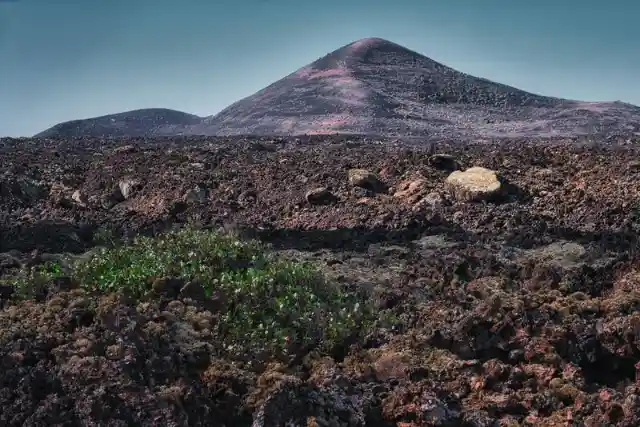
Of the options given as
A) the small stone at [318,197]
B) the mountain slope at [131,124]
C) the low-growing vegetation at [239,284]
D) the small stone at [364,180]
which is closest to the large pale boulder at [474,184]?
the small stone at [364,180]

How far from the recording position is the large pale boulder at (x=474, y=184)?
872 centimetres

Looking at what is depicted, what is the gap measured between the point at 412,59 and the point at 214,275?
115 ft

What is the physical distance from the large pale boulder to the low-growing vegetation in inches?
117

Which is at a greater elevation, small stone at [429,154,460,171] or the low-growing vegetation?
small stone at [429,154,460,171]

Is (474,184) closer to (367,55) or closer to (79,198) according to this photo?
(79,198)

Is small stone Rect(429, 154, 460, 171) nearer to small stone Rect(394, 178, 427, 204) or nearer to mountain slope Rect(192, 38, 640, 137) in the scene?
small stone Rect(394, 178, 427, 204)

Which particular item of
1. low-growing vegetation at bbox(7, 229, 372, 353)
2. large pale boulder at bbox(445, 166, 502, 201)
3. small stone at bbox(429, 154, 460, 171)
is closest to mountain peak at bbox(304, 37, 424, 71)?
small stone at bbox(429, 154, 460, 171)

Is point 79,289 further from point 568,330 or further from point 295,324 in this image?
point 568,330

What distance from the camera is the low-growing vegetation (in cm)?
530

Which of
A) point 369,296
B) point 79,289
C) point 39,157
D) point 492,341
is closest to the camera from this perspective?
point 492,341

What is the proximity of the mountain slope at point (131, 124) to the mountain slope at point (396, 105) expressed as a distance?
2275 millimetres

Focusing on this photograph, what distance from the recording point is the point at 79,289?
568cm

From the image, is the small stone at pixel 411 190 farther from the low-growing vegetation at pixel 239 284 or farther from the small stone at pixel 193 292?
the small stone at pixel 193 292

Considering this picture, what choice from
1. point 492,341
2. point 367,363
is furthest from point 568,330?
point 367,363
